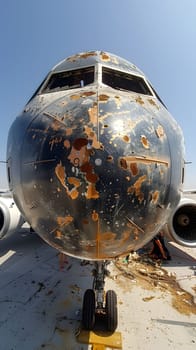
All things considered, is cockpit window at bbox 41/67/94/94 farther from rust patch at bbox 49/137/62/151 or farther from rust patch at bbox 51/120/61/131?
rust patch at bbox 49/137/62/151

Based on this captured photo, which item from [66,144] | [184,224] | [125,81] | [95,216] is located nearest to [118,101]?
[66,144]

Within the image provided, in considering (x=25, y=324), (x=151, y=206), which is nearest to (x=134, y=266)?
(x=25, y=324)

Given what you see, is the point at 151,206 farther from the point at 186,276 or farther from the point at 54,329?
the point at 186,276

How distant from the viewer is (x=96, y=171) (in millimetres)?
1943

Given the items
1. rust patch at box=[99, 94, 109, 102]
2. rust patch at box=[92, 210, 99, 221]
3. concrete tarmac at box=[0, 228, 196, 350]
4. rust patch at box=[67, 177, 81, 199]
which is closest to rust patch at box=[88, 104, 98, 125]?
rust patch at box=[99, 94, 109, 102]

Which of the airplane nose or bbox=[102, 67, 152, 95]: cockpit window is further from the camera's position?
bbox=[102, 67, 152, 95]: cockpit window

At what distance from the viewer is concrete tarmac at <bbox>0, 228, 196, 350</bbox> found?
3.62 metres

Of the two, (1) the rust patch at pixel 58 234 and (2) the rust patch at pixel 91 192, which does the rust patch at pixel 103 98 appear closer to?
(2) the rust patch at pixel 91 192

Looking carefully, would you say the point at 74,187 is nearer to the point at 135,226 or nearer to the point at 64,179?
the point at 64,179

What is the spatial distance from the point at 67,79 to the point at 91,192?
2.68 m

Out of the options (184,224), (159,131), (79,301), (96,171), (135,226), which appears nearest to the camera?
(96,171)

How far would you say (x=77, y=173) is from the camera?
196 cm

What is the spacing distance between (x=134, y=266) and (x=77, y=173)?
555cm

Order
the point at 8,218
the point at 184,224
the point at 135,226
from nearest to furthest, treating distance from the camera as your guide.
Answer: the point at 135,226 → the point at 184,224 → the point at 8,218
